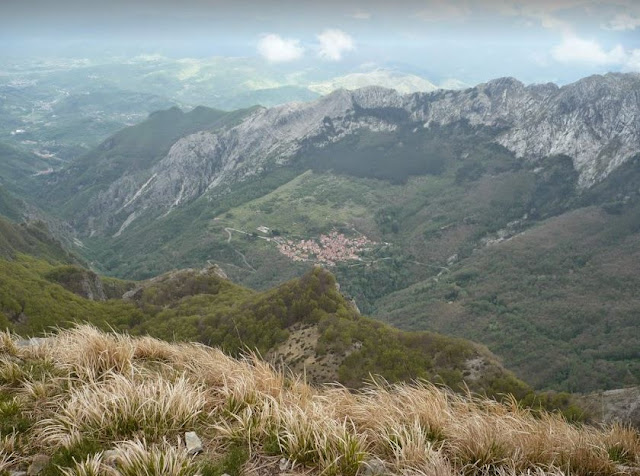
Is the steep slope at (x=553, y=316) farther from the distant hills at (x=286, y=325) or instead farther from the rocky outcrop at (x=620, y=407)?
the distant hills at (x=286, y=325)

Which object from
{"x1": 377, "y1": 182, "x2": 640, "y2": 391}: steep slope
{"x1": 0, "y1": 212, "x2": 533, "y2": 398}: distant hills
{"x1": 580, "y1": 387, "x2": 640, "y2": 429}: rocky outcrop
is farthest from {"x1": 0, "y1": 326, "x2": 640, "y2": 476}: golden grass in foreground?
{"x1": 377, "y1": 182, "x2": 640, "y2": 391}: steep slope

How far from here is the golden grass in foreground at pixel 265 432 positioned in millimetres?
6332

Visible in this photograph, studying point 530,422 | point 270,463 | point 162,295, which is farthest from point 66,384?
point 162,295

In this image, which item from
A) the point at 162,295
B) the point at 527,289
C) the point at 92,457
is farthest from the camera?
the point at 527,289

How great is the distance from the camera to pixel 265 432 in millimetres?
7000

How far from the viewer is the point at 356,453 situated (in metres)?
6.39

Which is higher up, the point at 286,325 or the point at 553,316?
the point at 286,325

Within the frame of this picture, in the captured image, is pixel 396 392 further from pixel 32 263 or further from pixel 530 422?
pixel 32 263

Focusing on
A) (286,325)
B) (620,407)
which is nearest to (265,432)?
(620,407)

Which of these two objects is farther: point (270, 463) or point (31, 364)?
point (31, 364)

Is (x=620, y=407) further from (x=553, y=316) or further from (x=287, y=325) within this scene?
(x=553, y=316)

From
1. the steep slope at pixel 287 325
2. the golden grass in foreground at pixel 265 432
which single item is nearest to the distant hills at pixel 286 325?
the steep slope at pixel 287 325

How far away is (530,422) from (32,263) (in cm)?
10999

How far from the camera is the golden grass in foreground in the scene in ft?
20.8
